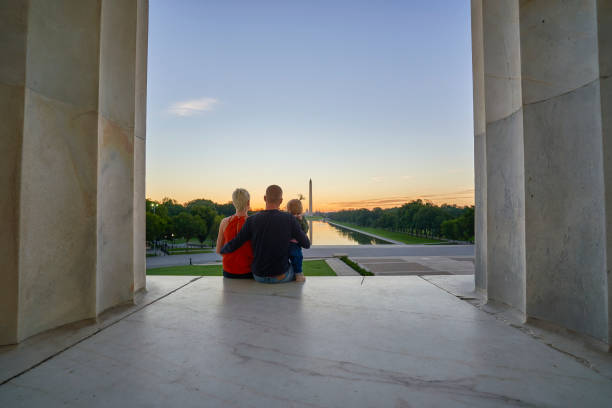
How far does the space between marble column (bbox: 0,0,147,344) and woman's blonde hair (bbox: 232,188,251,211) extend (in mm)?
2031

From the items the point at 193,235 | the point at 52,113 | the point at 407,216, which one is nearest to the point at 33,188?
the point at 52,113

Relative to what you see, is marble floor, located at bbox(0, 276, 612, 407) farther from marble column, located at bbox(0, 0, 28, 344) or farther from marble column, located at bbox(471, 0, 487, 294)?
marble column, located at bbox(471, 0, 487, 294)

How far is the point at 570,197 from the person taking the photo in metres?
3.86

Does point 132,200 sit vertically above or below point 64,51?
below

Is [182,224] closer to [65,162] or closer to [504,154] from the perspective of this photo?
[65,162]

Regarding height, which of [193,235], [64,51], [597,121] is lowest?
[193,235]

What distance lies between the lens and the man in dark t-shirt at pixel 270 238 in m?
6.15

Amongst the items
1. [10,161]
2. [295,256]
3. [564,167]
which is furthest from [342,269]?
[10,161]

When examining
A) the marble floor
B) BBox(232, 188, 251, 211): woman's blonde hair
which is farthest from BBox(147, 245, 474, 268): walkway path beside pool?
the marble floor

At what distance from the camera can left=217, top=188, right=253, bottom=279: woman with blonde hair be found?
6.62 m

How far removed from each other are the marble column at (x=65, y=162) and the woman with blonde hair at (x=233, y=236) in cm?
174

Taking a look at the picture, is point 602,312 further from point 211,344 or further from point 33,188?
point 33,188

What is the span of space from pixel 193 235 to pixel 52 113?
6646cm

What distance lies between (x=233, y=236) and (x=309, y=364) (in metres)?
3.89
